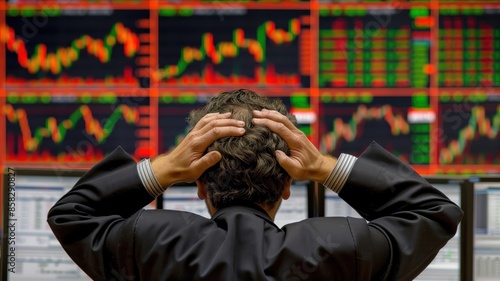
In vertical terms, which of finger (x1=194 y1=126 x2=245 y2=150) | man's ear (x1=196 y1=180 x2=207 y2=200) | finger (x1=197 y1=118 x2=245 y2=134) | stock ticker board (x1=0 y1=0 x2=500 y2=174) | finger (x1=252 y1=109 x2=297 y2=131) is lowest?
man's ear (x1=196 y1=180 x2=207 y2=200)

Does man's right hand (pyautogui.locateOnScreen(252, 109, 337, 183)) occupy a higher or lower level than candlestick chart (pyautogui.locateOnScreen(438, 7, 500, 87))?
lower

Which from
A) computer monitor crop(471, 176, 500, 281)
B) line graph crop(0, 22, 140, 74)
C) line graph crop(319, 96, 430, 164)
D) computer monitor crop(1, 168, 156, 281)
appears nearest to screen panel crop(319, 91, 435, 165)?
line graph crop(319, 96, 430, 164)

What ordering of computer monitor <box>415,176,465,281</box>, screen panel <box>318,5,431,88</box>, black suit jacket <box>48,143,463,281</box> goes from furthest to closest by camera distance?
screen panel <box>318,5,431,88</box> → computer monitor <box>415,176,465,281</box> → black suit jacket <box>48,143,463,281</box>

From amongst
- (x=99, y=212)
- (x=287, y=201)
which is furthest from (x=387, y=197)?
(x=287, y=201)

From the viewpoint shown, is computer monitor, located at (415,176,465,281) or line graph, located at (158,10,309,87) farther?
line graph, located at (158,10,309,87)

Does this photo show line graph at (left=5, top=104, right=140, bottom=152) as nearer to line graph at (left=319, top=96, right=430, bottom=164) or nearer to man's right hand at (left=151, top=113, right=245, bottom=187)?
line graph at (left=319, top=96, right=430, bottom=164)

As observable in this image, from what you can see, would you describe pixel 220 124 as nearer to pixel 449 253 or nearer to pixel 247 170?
pixel 247 170

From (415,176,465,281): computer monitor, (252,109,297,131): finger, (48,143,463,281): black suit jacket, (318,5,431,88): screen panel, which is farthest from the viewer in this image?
(318,5,431,88): screen panel

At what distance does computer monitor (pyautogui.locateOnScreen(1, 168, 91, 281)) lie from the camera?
172 cm

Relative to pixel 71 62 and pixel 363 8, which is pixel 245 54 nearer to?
pixel 363 8

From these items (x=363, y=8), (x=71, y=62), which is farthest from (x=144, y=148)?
(x=363, y=8)

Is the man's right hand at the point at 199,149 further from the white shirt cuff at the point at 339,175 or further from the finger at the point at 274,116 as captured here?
the white shirt cuff at the point at 339,175

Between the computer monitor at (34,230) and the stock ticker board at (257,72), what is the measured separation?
1.34 m

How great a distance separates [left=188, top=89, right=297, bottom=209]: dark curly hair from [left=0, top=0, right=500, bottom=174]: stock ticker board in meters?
1.99
